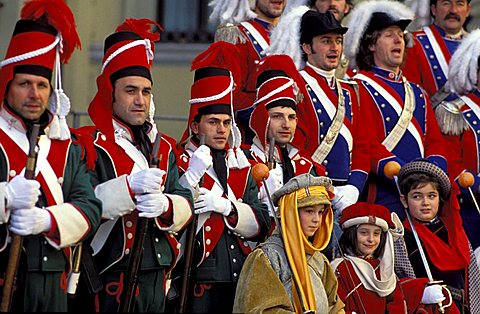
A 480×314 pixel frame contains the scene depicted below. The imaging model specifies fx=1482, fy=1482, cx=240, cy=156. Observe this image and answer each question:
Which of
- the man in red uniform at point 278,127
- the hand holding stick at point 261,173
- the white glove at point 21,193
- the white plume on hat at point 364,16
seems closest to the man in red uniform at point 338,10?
the white plume on hat at point 364,16

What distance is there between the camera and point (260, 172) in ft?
26.3

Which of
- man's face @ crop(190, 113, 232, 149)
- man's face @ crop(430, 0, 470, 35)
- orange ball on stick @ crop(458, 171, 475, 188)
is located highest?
man's face @ crop(430, 0, 470, 35)

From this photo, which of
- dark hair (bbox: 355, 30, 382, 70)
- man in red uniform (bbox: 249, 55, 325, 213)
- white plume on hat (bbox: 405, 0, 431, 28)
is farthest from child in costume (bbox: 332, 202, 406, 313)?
white plume on hat (bbox: 405, 0, 431, 28)

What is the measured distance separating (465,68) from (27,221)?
422 cm

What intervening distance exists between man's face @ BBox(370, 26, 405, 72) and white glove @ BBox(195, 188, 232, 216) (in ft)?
7.46

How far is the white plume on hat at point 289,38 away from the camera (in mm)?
9359

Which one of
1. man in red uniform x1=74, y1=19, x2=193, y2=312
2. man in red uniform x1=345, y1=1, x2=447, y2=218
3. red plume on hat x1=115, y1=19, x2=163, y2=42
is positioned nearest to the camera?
man in red uniform x1=74, y1=19, x2=193, y2=312

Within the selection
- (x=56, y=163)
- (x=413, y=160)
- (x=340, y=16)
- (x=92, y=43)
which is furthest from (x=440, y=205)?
(x=92, y=43)

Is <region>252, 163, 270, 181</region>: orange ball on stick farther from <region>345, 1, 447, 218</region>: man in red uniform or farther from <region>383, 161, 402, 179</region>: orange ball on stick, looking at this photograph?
<region>345, 1, 447, 218</region>: man in red uniform

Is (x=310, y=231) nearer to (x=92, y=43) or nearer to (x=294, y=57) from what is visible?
(x=294, y=57)

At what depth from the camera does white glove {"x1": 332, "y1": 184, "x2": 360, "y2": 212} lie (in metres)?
8.73

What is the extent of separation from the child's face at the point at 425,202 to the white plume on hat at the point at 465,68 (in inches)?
50.4

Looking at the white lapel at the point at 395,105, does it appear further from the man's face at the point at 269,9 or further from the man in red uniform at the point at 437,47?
the man's face at the point at 269,9

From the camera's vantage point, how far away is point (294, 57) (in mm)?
9344
